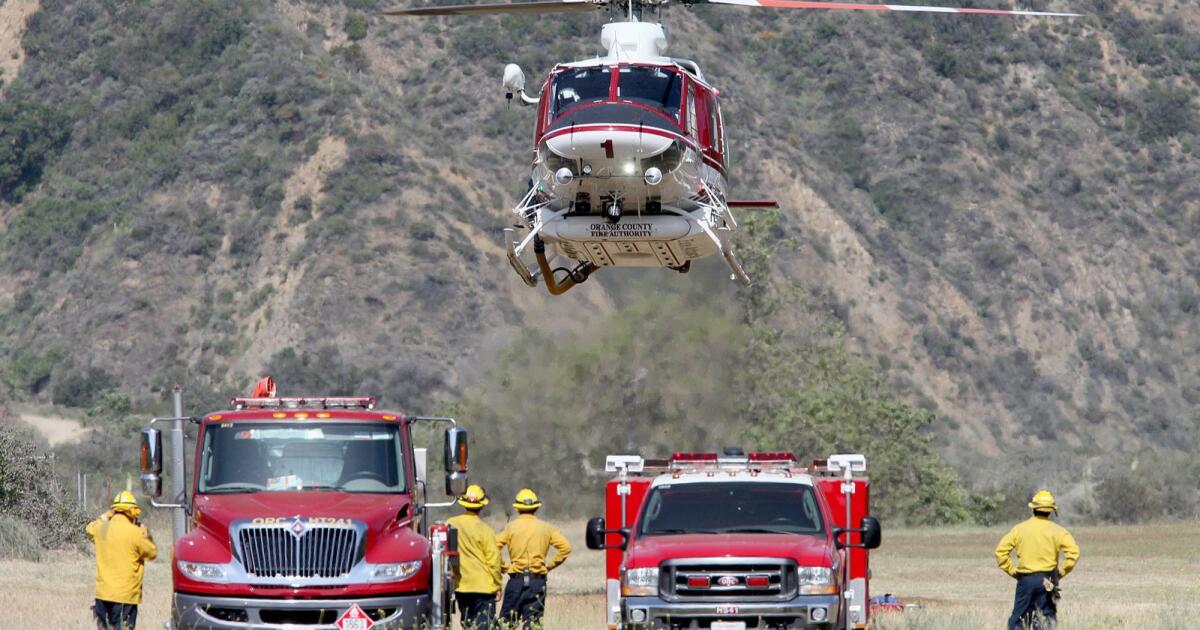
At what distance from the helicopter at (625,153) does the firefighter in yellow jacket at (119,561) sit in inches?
263

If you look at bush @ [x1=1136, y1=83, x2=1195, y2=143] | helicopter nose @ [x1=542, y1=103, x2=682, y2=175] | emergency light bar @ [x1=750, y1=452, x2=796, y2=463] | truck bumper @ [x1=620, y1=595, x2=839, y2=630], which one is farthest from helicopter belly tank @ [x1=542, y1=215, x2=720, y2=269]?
bush @ [x1=1136, y1=83, x2=1195, y2=143]

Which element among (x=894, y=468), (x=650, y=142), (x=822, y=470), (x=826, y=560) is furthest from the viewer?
(x=894, y=468)

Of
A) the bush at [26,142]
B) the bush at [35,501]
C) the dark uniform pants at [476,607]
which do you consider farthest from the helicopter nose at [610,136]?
the bush at [26,142]

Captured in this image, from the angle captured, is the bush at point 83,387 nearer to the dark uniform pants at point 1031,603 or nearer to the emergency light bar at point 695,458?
the emergency light bar at point 695,458

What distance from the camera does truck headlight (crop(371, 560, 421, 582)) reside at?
15.2m

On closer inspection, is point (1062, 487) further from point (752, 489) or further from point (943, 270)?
point (752, 489)

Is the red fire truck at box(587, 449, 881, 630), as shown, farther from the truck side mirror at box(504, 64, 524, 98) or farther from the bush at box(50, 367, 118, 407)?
the bush at box(50, 367, 118, 407)

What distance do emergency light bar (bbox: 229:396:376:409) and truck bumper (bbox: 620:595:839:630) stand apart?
11.5 feet

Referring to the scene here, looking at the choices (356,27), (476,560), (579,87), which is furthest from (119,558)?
(356,27)

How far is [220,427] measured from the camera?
641 inches

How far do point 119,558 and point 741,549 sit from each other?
5.08 m

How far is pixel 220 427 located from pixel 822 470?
6.04 meters

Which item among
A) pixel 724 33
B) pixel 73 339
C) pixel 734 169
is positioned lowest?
pixel 73 339

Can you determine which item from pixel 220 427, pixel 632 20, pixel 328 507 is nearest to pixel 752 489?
pixel 328 507
